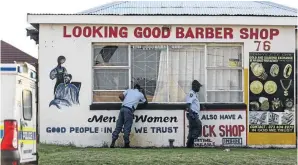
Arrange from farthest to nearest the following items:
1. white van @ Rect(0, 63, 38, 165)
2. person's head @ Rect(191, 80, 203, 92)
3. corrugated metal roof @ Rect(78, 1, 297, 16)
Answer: corrugated metal roof @ Rect(78, 1, 297, 16)
person's head @ Rect(191, 80, 203, 92)
white van @ Rect(0, 63, 38, 165)

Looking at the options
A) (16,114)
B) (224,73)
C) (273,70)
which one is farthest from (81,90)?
(16,114)

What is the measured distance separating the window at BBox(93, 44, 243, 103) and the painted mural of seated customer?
542 mm

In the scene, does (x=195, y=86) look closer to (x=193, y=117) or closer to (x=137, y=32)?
(x=193, y=117)

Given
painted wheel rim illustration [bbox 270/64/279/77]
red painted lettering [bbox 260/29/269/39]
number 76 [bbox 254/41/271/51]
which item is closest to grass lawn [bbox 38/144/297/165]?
painted wheel rim illustration [bbox 270/64/279/77]

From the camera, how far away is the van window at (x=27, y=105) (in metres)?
11.0

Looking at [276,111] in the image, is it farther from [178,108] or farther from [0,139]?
[0,139]

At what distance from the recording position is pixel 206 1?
830 inches

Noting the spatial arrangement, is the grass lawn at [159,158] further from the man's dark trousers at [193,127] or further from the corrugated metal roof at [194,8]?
the corrugated metal roof at [194,8]

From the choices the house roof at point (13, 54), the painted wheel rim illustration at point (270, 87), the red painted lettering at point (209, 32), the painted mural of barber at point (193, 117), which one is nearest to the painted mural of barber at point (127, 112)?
the painted mural of barber at point (193, 117)

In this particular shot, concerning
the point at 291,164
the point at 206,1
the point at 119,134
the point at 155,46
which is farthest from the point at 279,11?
→ the point at 291,164

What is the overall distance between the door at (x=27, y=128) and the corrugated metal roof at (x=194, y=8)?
739 centimetres

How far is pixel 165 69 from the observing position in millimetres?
18094

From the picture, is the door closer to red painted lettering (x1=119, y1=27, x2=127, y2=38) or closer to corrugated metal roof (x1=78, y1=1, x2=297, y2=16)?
red painted lettering (x1=119, y1=27, x2=127, y2=38)

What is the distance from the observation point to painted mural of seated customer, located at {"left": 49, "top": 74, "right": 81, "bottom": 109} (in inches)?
701
